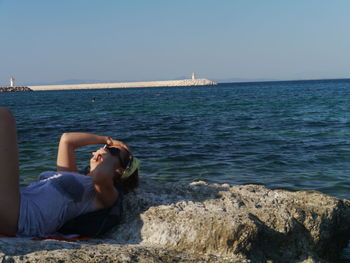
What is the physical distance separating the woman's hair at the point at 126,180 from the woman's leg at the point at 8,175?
999 mm

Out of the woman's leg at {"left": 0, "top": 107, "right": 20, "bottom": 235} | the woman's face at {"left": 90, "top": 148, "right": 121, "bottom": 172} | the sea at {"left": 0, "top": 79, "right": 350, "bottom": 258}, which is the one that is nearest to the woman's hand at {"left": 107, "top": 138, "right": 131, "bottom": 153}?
the woman's face at {"left": 90, "top": 148, "right": 121, "bottom": 172}

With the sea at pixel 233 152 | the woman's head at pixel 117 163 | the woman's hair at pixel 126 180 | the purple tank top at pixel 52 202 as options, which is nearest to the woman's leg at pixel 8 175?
the purple tank top at pixel 52 202

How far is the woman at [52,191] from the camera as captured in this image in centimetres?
331

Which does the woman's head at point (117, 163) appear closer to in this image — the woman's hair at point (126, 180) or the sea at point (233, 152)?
the woman's hair at point (126, 180)

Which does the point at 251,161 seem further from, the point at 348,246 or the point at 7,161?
the point at 7,161

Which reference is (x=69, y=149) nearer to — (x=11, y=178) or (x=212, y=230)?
(x=11, y=178)

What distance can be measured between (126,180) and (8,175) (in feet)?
4.43

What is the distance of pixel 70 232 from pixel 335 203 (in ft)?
9.05

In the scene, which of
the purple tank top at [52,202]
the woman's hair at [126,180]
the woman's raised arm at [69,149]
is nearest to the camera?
the purple tank top at [52,202]

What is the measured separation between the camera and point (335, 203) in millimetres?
4613

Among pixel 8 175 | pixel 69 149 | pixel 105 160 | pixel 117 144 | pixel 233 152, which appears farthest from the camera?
pixel 233 152

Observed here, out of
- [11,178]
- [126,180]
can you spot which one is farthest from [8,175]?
[126,180]

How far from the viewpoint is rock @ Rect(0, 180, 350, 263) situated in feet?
10.3

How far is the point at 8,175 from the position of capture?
10.8ft
